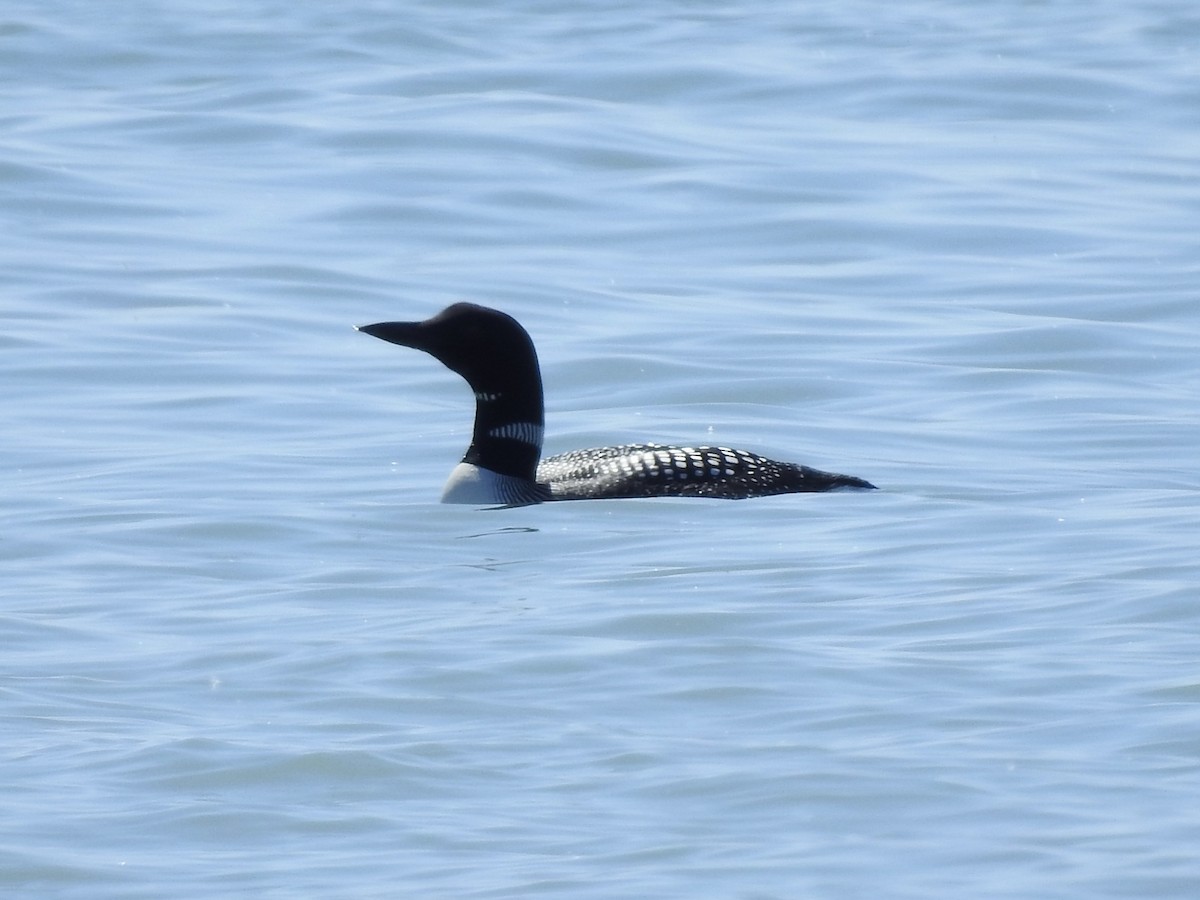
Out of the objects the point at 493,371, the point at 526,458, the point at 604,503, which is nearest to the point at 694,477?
the point at 604,503

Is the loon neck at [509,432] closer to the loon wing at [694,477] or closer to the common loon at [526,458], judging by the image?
the common loon at [526,458]

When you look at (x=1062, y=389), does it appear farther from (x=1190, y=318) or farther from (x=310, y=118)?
(x=310, y=118)

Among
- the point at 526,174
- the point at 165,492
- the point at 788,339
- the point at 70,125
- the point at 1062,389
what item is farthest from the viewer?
the point at 70,125

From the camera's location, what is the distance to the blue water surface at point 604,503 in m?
4.70

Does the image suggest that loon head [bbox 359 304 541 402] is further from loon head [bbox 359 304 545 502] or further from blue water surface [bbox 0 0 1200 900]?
blue water surface [bbox 0 0 1200 900]

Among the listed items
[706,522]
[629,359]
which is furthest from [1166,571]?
[629,359]

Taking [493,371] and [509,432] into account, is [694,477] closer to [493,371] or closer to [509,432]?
[509,432]

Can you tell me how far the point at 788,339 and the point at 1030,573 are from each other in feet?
16.2

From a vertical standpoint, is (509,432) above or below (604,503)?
above

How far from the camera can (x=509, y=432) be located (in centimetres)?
845

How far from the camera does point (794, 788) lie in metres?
4.82

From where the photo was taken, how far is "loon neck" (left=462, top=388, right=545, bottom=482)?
841cm

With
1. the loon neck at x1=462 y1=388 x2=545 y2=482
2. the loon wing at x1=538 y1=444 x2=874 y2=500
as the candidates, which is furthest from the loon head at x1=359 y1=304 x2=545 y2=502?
the loon wing at x1=538 y1=444 x2=874 y2=500

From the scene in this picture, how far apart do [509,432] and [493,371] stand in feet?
0.84
